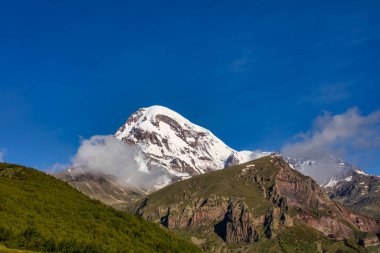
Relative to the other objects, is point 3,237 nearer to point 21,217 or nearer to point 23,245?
point 23,245

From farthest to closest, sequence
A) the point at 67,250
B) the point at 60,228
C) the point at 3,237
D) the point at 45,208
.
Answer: the point at 45,208 → the point at 60,228 → the point at 67,250 → the point at 3,237

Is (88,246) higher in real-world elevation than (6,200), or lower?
lower

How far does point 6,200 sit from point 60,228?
2028 centimetres

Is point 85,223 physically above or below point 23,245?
above

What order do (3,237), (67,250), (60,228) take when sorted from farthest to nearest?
(60,228)
(67,250)
(3,237)

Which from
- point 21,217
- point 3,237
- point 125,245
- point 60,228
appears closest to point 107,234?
point 125,245

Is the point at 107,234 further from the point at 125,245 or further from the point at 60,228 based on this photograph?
the point at 60,228

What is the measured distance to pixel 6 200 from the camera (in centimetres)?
18300

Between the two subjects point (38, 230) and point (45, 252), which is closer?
point (45, 252)

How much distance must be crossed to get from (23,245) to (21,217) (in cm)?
2070

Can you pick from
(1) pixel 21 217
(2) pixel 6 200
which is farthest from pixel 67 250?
(2) pixel 6 200

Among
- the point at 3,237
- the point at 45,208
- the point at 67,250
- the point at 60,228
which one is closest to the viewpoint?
the point at 3,237

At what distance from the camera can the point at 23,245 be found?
155875mm

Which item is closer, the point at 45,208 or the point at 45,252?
the point at 45,252
